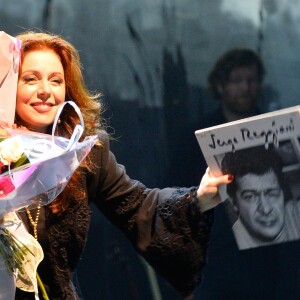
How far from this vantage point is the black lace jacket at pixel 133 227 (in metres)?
3.18

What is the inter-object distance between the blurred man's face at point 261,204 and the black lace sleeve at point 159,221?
0.21 meters

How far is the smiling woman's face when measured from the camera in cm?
310

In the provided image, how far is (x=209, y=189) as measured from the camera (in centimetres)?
308

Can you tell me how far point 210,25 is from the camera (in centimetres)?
497

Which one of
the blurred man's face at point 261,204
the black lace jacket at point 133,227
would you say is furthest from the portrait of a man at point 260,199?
the black lace jacket at point 133,227

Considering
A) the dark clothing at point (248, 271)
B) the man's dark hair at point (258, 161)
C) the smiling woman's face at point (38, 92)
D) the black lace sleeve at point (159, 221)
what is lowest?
the dark clothing at point (248, 271)

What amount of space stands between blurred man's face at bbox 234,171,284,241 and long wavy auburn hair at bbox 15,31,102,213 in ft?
1.50

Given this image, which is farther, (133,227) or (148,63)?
(148,63)

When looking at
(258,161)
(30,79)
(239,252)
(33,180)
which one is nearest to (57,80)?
(30,79)

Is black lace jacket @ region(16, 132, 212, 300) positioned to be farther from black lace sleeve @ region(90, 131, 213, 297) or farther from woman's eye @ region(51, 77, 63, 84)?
woman's eye @ region(51, 77, 63, 84)

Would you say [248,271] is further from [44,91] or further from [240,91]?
[44,91]

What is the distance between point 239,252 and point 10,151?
2.42 m

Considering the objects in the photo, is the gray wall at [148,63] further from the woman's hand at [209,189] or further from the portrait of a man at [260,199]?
the portrait of a man at [260,199]

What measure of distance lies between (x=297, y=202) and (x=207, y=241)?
1.20ft
